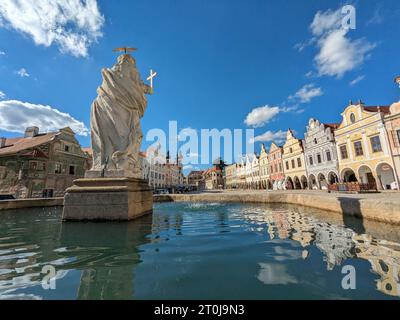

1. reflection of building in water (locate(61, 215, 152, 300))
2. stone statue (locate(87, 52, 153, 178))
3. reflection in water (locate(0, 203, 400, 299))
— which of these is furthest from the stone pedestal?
reflection in water (locate(0, 203, 400, 299))

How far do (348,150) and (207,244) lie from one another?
29583 millimetres

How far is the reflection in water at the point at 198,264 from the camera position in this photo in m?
2.08

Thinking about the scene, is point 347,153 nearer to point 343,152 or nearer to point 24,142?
point 343,152

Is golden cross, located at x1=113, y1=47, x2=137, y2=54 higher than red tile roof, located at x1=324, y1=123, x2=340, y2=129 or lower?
lower

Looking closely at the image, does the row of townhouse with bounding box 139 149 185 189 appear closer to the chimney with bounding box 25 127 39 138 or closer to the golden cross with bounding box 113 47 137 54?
the chimney with bounding box 25 127 39 138

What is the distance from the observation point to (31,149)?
27.6 meters

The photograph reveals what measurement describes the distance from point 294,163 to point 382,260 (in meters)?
38.3

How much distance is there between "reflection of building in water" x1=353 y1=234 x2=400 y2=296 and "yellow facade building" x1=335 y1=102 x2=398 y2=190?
20.1m

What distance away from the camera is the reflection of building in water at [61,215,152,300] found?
2141 millimetres

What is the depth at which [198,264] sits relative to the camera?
2.81 metres

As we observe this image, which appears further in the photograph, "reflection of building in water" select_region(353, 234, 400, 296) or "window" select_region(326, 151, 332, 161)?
"window" select_region(326, 151, 332, 161)

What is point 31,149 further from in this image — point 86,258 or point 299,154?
point 299,154

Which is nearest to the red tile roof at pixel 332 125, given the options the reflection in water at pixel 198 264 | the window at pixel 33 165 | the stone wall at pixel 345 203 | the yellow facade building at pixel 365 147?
the yellow facade building at pixel 365 147

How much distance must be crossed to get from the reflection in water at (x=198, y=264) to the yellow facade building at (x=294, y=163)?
3417cm
